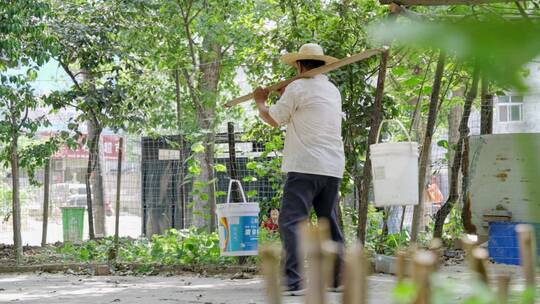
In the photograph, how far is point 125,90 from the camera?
1219 cm

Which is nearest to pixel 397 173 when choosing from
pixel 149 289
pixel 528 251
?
pixel 149 289

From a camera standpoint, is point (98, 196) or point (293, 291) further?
point (98, 196)

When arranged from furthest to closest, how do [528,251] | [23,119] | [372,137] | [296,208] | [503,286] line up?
1. [23,119]
2. [372,137]
3. [296,208]
4. [528,251]
5. [503,286]

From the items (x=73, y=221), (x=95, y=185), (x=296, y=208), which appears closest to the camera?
(x=296, y=208)

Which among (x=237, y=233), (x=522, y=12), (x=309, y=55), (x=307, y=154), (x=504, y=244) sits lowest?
(x=504, y=244)

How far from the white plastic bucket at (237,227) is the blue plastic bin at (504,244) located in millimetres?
2168

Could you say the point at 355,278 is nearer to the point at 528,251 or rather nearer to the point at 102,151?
the point at 528,251

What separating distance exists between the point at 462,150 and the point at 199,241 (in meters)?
2.98

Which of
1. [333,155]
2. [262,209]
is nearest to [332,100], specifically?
[333,155]

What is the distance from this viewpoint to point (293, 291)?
589cm

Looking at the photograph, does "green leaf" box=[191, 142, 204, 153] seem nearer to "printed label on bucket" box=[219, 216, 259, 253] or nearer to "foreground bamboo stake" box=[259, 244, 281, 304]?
"printed label on bucket" box=[219, 216, 259, 253]

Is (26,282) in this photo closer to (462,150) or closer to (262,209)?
(262,209)

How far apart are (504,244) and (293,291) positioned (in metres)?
2.99

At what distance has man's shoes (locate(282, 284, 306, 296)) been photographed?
230 inches
